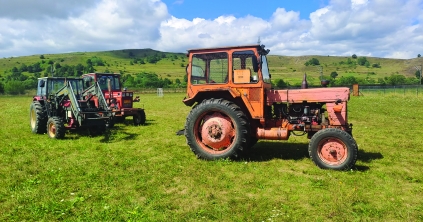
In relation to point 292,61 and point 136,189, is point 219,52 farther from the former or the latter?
point 292,61

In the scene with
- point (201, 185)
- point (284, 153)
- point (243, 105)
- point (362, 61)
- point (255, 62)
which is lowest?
point (201, 185)

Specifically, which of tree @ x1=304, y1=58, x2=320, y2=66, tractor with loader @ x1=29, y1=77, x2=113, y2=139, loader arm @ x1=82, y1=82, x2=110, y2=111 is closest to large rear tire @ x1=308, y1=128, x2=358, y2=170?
tractor with loader @ x1=29, y1=77, x2=113, y2=139

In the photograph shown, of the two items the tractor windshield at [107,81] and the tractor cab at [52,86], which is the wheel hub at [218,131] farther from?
the tractor windshield at [107,81]

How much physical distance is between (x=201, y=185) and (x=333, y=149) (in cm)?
284

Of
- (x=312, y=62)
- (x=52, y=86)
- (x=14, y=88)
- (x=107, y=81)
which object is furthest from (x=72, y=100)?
(x=312, y=62)

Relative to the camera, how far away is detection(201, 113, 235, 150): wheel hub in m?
7.21

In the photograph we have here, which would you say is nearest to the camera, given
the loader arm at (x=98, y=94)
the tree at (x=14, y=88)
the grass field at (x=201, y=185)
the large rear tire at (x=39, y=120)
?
the grass field at (x=201, y=185)

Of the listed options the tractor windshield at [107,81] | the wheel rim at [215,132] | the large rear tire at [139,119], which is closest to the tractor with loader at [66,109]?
the tractor windshield at [107,81]

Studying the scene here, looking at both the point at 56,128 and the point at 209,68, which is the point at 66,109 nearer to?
the point at 56,128

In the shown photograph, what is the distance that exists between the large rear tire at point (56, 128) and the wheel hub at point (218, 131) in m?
5.55

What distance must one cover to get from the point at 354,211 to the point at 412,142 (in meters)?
6.14

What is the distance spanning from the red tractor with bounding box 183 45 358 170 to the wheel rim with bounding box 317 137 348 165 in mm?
106

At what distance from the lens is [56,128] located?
1023 cm

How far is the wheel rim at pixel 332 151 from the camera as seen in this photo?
6355 millimetres
